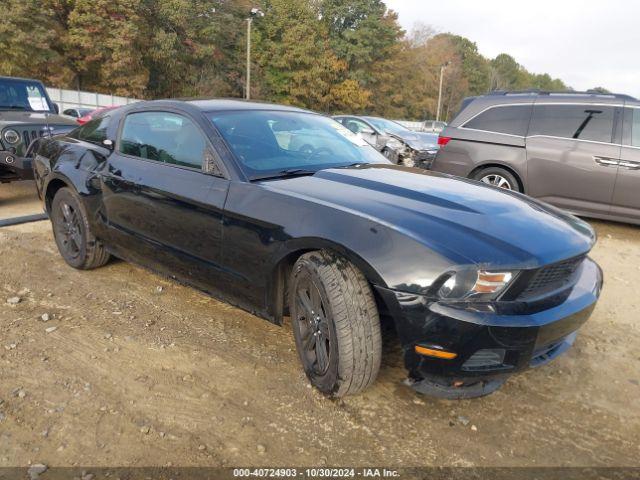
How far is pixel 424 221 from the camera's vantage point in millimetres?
2340

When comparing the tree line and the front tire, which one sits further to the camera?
the tree line

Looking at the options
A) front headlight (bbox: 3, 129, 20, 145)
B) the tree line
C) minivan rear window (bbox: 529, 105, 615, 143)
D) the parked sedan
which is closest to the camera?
minivan rear window (bbox: 529, 105, 615, 143)

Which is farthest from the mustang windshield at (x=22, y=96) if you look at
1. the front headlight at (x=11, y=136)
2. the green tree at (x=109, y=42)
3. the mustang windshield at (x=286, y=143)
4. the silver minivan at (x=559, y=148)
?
the green tree at (x=109, y=42)

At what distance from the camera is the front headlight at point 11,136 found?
636cm

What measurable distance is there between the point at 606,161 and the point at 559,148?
1.80ft

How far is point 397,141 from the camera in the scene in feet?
37.4

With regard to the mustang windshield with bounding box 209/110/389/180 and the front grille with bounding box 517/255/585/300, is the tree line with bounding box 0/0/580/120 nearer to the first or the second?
the mustang windshield with bounding box 209/110/389/180

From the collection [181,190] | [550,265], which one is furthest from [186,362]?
[550,265]

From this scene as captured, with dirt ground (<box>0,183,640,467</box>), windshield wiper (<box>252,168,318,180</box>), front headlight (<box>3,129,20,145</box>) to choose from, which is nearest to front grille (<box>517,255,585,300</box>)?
dirt ground (<box>0,183,640,467</box>)

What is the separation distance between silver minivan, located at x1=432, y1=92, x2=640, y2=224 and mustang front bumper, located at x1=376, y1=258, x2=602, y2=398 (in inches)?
171

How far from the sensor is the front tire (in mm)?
2330

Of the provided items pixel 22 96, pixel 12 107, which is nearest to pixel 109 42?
pixel 22 96

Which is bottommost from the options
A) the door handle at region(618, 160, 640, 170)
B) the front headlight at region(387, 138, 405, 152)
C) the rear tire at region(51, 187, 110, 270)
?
the rear tire at region(51, 187, 110, 270)

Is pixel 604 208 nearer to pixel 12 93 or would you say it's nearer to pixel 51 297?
pixel 51 297
